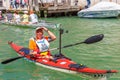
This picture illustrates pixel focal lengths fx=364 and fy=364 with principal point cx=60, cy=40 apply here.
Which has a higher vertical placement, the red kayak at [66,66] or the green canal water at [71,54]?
the red kayak at [66,66]

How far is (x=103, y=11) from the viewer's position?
30.0 m

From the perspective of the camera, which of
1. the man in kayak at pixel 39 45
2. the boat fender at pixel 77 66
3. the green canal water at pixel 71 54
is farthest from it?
the man in kayak at pixel 39 45

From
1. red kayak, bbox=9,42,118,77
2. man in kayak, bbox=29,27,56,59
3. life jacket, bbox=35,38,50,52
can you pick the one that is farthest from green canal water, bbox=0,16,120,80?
life jacket, bbox=35,38,50,52

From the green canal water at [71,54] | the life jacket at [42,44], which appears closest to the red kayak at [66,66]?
the green canal water at [71,54]

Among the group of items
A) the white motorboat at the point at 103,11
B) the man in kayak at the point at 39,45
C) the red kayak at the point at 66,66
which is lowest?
the white motorboat at the point at 103,11

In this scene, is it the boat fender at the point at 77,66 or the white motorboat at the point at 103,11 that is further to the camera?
the white motorboat at the point at 103,11

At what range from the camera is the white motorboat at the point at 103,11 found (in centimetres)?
2939

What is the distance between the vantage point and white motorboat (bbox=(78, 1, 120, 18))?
29394 millimetres

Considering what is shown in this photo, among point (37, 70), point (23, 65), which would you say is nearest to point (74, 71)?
point (37, 70)

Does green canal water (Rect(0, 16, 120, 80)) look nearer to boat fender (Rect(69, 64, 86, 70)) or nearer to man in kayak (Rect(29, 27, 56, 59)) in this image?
boat fender (Rect(69, 64, 86, 70))

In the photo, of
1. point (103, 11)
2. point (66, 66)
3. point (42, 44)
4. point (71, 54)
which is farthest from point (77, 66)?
point (103, 11)

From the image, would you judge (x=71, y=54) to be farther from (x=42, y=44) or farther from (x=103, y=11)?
(x=103, y=11)

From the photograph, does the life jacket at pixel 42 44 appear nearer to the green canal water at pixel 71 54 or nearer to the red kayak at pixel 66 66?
the red kayak at pixel 66 66

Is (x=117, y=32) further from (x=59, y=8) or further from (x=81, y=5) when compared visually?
(x=81, y=5)
